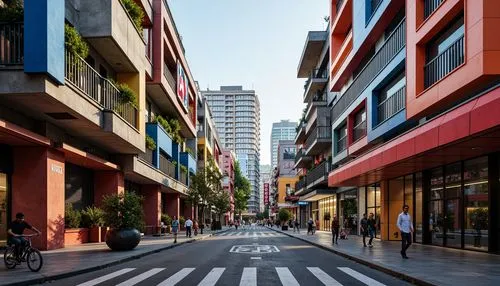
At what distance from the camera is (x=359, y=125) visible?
35.8 meters

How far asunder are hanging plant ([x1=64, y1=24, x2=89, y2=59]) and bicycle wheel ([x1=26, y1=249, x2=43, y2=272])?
8.68m

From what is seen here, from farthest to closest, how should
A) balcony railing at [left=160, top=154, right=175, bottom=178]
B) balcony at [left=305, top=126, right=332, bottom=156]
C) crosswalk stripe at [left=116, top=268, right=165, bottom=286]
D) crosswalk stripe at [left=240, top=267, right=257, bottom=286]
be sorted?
balcony at [left=305, top=126, right=332, bottom=156] < balcony railing at [left=160, top=154, right=175, bottom=178] < crosswalk stripe at [left=116, top=268, right=165, bottom=286] < crosswalk stripe at [left=240, top=267, right=257, bottom=286]

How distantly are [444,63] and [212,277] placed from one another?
493 inches

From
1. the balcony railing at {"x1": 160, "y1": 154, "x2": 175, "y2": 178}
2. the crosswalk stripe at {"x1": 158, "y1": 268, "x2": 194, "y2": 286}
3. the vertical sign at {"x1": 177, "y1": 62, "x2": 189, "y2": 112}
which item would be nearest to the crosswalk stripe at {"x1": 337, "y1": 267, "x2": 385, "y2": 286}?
the crosswalk stripe at {"x1": 158, "y1": 268, "x2": 194, "y2": 286}

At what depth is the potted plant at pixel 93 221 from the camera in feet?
90.1

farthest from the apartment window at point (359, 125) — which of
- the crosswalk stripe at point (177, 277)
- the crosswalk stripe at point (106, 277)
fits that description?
the crosswalk stripe at point (106, 277)

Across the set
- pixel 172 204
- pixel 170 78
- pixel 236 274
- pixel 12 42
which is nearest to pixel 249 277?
pixel 236 274

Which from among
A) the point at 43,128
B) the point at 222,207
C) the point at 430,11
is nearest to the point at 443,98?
the point at 430,11

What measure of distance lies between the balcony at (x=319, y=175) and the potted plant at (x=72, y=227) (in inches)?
989

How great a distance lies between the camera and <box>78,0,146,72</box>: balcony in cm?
2250

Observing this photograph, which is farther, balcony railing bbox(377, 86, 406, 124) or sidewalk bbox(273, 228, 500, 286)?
balcony railing bbox(377, 86, 406, 124)

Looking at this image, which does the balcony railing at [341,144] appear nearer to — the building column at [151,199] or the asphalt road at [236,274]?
the building column at [151,199]

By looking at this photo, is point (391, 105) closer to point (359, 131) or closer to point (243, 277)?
point (359, 131)

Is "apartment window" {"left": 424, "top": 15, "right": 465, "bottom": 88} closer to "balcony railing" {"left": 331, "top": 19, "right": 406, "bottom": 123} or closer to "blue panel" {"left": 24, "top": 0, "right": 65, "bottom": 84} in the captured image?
"balcony railing" {"left": 331, "top": 19, "right": 406, "bottom": 123}
